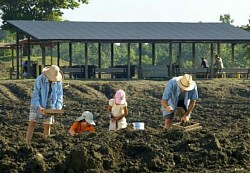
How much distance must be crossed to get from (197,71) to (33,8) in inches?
589

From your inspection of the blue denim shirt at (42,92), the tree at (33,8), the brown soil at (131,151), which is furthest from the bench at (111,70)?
the blue denim shirt at (42,92)

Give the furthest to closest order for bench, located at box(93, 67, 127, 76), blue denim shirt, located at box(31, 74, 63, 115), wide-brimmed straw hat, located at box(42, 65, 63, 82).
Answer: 1. bench, located at box(93, 67, 127, 76)
2. blue denim shirt, located at box(31, 74, 63, 115)
3. wide-brimmed straw hat, located at box(42, 65, 63, 82)

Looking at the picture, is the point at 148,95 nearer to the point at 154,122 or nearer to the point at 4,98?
the point at 4,98

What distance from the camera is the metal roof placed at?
1439 inches

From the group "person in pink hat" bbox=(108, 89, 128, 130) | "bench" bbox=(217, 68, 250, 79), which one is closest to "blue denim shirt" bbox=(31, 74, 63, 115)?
"person in pink hat" bbox=(108, 89, 128, 130)

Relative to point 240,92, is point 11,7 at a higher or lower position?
higher

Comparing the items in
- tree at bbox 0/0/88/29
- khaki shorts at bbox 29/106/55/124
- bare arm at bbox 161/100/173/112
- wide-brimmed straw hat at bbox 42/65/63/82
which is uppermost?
tree at bbox 0/0/88/29

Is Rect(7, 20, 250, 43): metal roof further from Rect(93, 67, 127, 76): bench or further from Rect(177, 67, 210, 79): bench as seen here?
Rect(177, 67, 210, 79): bench

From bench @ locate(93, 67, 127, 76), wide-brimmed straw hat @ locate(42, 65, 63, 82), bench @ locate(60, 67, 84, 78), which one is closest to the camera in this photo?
wide-brimmed straw hat @ locate(42, 65, 63, 82)

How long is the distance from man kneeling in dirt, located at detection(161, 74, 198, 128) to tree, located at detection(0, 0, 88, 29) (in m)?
34.8

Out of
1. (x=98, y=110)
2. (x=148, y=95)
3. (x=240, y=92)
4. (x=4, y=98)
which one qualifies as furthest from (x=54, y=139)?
(x=240, y=92)

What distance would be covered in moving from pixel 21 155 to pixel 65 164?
0.75 metres

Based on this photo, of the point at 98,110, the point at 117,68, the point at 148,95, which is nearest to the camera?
the point at 98,110

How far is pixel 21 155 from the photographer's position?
1064 cm
